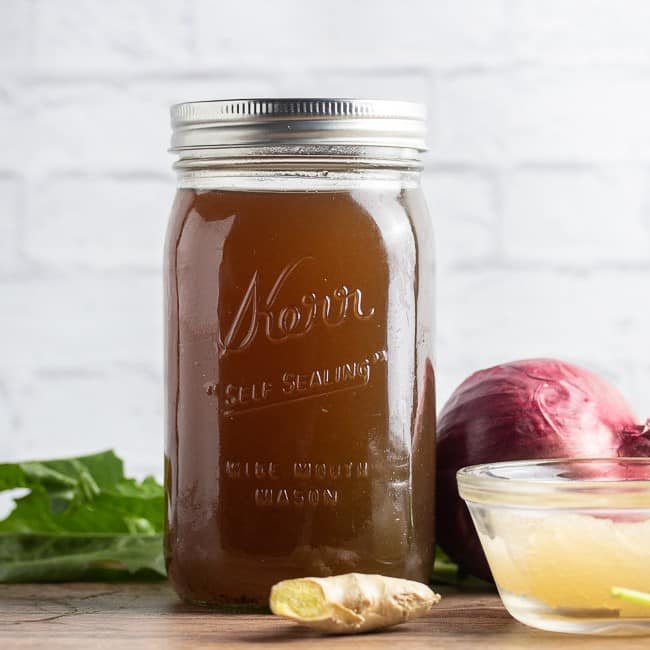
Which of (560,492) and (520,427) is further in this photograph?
(520,427)

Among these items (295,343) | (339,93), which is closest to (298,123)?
(295,343)

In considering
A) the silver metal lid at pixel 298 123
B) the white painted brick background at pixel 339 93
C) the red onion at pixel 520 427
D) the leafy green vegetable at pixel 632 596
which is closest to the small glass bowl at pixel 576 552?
the leafy green vegetable at pixel 632 596

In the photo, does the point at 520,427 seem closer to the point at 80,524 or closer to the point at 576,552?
the point at 576,552

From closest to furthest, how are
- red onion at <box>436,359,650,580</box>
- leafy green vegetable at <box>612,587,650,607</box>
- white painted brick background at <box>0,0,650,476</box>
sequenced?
leafy green vegetable at <box>612,587,650,607</box> → red onion at <box>436,359,650,580</box> → white painted brick background at <box>0,0,650,476</box>

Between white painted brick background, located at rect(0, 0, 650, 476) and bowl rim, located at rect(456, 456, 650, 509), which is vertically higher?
white painted brick background, located at rect(0, 0, 650, 476)

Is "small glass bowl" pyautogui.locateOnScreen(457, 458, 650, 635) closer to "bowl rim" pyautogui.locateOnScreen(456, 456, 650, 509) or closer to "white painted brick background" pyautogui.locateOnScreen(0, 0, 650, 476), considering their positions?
"bowl rim" pyautogui.locateOnScreen(456, 456, 650, 509)

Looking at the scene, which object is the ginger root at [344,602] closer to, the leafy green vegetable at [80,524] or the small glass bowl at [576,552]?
the small glass bowl at [576,552]

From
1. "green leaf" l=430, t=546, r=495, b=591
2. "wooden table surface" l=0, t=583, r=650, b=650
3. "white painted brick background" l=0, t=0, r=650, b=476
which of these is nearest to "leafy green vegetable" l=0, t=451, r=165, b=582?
"wooden table surface" l=0, t=583, r=650, b=650
